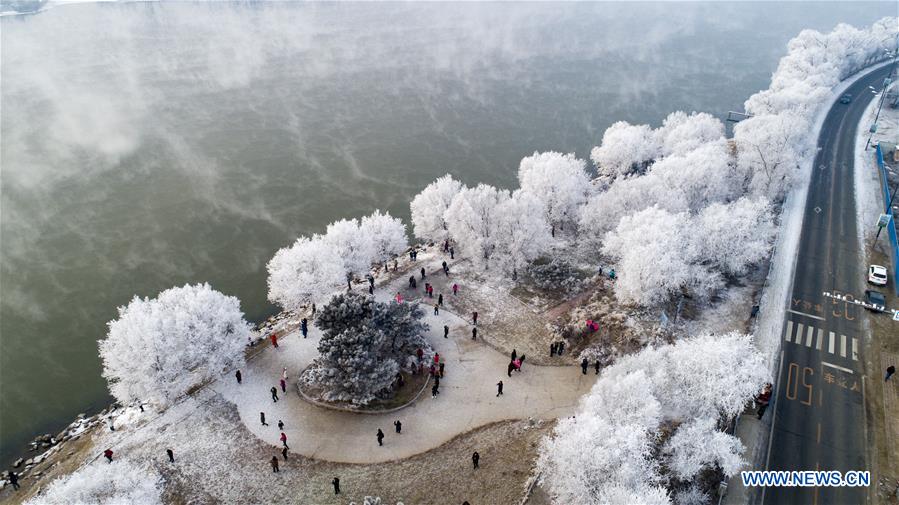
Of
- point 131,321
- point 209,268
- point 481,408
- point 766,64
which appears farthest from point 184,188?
point 766,64

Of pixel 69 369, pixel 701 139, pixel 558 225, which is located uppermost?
Answer: pixel 701 139

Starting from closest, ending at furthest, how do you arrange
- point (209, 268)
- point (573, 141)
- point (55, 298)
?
Answer: point (55, 298) → point (209, 268) → point (573, 141)

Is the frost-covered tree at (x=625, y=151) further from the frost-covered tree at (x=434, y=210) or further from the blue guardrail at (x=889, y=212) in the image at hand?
the blue guardrail at (x=889, y=212)

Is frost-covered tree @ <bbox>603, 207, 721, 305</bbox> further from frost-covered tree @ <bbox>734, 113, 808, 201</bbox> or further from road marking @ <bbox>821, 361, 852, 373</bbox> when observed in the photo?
frost-covered tree @ <bbox>734, 113, 808, 201</bbox>

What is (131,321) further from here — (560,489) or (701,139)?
(701,139)

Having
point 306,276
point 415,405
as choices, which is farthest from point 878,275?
point 306,276

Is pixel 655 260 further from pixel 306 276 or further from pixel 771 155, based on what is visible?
pixel 771 155
